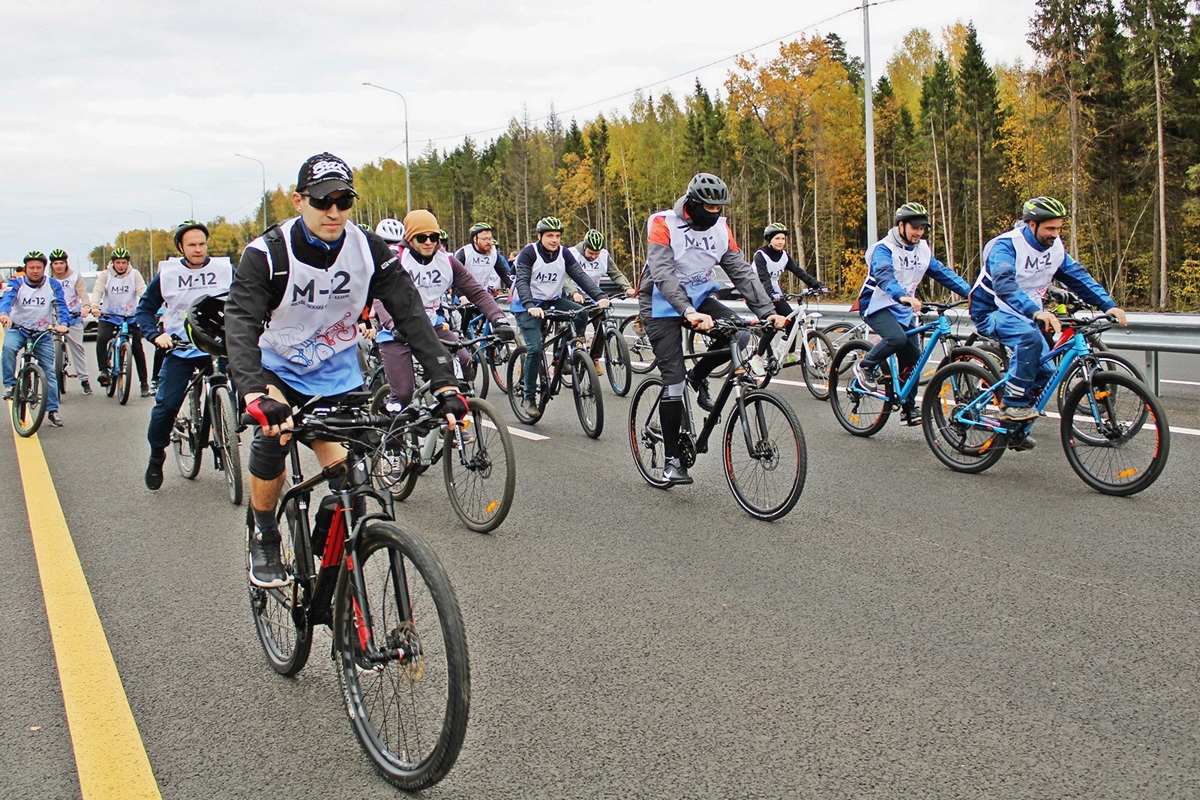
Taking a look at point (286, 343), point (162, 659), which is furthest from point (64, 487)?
point (286, 343)

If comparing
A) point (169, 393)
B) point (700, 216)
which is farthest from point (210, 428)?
point (700, 216)

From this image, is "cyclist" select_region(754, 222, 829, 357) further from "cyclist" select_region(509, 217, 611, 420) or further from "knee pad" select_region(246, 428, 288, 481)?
"knee pad" select_region(246, 428, 288, 481)

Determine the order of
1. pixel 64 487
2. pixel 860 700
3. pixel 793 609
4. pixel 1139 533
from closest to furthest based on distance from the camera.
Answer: pixel 860 700 < pixel 793 609 < pixel 1139 533 < pixel 64 487

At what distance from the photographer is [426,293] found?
9828mm

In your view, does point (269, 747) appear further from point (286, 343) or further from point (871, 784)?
point (871, 784)

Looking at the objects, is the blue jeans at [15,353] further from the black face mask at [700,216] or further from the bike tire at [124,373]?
the black face mask at [700,216]

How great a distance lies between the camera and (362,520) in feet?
11.0

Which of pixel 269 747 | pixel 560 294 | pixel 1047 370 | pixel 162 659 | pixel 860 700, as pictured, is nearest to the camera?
pixel 269 747

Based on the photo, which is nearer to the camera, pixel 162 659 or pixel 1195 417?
pixel 162 659

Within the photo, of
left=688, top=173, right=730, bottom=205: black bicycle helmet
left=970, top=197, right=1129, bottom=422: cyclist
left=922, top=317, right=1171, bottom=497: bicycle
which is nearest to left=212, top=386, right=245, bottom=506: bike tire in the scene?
left=688, top=173, right=730, bottom=205: black bicycle helmet

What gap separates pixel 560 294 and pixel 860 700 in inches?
351

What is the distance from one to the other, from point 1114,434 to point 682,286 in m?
2.93

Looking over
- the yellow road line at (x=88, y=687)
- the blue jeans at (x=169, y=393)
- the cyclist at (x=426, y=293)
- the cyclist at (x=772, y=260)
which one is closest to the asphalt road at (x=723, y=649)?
the yellow road line at (x=88, y=687)

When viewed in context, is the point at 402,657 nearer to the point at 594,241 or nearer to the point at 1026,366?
the point at 1026,366
